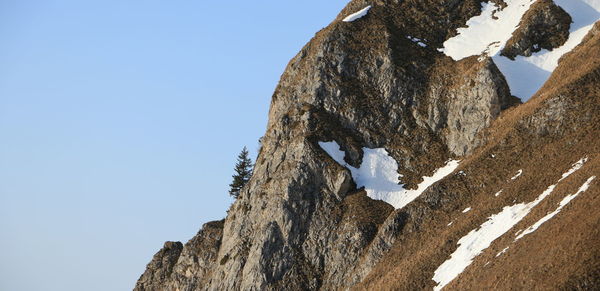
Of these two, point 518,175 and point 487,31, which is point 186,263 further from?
point 487,31

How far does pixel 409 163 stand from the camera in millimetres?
86688

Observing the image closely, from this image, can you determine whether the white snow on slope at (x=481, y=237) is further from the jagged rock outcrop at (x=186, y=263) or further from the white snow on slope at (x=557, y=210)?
the jagged rock outcrop at (x=186, y=263)

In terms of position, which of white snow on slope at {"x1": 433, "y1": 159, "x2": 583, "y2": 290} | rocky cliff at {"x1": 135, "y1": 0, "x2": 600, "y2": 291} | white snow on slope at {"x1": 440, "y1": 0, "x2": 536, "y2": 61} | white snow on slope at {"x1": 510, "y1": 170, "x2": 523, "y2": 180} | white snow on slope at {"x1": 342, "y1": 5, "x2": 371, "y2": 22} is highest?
white snow on slope at {"x1": 342, "y1": 5, "x2": 371, "y2": 22}

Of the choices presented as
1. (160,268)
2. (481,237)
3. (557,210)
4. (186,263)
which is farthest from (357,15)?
(557,210)

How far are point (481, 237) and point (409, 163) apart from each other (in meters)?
21.3

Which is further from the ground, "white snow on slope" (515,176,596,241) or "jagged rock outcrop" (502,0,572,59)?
"jagged rock outcrop" (502,0,572,59)

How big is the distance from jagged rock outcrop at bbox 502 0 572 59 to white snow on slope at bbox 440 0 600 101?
695 mm

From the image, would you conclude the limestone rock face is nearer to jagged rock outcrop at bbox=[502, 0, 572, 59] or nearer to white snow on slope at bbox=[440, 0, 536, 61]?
white snow on slope at bbox=[440, 0, 536, 61]

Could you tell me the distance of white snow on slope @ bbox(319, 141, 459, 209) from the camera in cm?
8231

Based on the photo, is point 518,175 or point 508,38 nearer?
point 518,175

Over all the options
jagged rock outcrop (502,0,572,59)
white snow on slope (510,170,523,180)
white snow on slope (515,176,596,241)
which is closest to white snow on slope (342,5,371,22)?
jagged rock outcrop (502,0,572,59)

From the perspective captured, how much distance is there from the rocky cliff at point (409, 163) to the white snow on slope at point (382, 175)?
244mm

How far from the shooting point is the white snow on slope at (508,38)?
8962 cm

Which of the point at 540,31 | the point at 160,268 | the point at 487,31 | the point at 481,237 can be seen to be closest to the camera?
the point at 481,237
